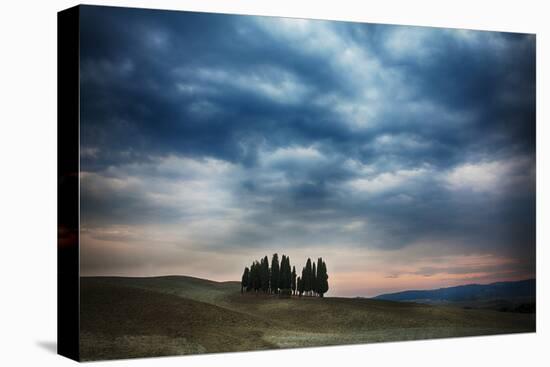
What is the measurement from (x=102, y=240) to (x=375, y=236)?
4083mm

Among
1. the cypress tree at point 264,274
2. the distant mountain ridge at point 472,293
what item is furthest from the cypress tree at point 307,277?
the distant mountain ridge at point 472,293

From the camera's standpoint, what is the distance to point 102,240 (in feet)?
42.4

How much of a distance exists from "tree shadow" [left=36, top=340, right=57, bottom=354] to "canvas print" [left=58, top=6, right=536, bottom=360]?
3.87 ft

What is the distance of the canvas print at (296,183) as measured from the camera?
12992 millimetres

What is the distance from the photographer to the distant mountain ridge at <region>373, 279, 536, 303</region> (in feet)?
49.1

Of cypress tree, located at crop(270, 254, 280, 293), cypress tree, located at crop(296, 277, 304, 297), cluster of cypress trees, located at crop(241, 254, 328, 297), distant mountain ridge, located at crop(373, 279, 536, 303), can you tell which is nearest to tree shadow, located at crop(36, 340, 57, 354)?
cluster of cypress trees, located at crop(241, 254, 328, 297)

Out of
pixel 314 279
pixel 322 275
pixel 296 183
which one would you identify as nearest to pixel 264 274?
pixel 314 279

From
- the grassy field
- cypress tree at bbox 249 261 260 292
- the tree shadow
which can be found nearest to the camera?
the grassy field

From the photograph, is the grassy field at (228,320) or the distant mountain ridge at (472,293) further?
the distant mountain ridge at (472,293)

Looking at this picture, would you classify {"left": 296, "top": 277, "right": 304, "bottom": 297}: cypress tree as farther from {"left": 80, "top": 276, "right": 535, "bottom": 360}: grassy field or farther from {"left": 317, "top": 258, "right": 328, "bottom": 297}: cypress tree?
{"left": 317, "top": 258, "right": 328, "bottom": 297}: cypress tree

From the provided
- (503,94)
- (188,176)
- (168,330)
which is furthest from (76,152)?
(503,94)

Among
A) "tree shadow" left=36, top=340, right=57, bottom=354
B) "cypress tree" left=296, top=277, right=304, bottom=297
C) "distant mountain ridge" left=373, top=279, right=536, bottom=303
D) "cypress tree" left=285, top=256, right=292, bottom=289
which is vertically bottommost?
"tree shadow" left=36, top=340, right=57, bottom=354

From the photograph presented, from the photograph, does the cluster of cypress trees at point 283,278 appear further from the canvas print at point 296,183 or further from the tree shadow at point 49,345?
the tree shadow at point 49,345

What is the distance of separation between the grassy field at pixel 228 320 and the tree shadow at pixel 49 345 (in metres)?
1.17
